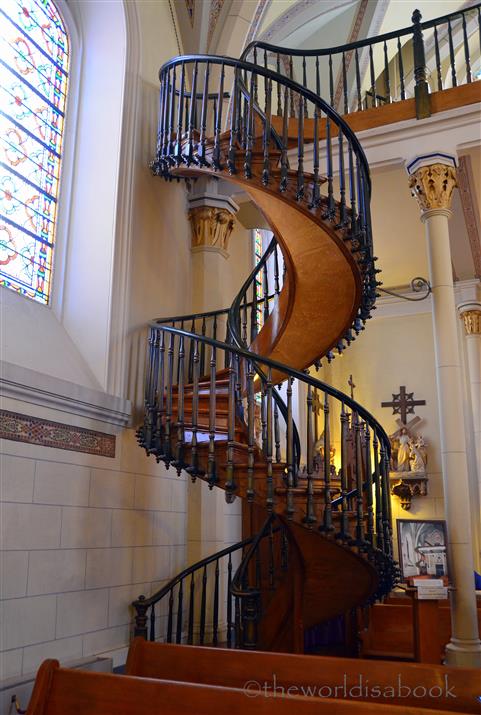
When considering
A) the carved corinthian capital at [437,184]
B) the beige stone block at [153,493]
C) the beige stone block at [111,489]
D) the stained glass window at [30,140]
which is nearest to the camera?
the beige stone block at [111,489]

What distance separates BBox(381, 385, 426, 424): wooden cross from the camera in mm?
9797

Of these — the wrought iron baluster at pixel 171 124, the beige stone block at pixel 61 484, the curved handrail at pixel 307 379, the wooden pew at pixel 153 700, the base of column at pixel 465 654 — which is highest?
the wrought iron baluster at pixel 171 124

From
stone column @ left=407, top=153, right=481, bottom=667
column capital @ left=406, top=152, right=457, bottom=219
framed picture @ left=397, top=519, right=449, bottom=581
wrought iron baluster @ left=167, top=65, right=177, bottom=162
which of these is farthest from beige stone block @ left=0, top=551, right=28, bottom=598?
framed picture @ left=397, top=519, right=449, bottom=581

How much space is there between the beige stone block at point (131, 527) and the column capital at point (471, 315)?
6.01 meters

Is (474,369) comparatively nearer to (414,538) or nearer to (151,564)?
(414,538)

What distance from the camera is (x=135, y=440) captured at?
5.09 meters

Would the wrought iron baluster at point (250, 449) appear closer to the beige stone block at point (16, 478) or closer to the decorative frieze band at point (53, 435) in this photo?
the decorative frieze band at point (53, 435)

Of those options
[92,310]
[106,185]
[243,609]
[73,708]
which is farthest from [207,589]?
→ [106,185]

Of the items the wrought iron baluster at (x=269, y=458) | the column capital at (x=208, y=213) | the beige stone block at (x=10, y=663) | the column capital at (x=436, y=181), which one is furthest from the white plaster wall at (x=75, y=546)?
the column capital at (x=436, y=181)

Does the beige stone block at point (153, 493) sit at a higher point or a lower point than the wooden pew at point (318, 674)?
higher

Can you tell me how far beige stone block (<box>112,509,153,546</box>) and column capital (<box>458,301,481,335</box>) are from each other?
19.7ft

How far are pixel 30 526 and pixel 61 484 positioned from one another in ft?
1.20

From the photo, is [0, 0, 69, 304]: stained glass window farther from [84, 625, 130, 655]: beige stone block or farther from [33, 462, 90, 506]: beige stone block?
Result: [84, 625, 130, 655]: beige stone block

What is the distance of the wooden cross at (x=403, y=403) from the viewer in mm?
9797
